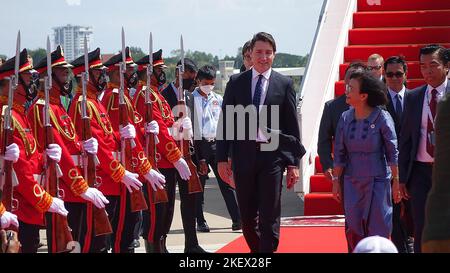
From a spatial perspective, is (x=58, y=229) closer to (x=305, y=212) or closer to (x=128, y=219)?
(x=128, y=219)

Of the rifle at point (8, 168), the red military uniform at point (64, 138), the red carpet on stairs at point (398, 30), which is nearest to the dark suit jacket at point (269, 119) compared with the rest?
the red military uniform at point (64, 138)

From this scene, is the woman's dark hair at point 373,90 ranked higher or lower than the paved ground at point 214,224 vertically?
higher

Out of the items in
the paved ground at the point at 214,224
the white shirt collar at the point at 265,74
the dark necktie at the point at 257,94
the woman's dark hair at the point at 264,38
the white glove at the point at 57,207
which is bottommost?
the paved ground at the point at 214,224

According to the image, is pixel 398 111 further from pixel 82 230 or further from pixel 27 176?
pixel 27 176

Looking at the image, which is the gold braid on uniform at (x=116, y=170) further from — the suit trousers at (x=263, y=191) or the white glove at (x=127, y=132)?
the suit trousers at (x=263, y=191)

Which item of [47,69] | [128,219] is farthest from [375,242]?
[128,219]

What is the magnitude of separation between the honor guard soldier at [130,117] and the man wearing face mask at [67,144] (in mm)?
759

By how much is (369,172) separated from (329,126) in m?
1.11

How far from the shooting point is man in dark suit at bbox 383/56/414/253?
8992 mm

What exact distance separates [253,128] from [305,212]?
4464 millimetres

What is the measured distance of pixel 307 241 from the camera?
35.3ft

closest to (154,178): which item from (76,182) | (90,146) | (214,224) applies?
(90,146)

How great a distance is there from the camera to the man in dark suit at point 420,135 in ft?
26.4

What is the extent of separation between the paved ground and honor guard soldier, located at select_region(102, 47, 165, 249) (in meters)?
1.77
